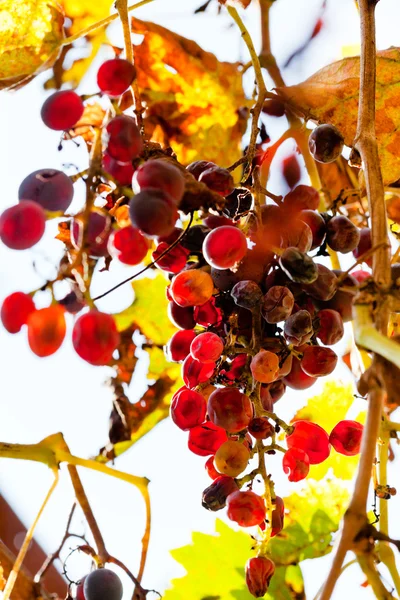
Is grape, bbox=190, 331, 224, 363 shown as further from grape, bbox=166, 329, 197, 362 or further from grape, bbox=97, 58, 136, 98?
grape, bbox=97, 58, 136, 98

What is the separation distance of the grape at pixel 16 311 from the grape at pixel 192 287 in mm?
114

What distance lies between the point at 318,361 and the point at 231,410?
91 mm

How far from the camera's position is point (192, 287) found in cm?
54

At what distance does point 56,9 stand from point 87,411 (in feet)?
1.88

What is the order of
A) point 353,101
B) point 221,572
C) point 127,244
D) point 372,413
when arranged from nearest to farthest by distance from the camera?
point 372,413, point 127,244, point 353,101, point 221,572

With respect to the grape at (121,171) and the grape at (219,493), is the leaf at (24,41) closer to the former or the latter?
the grape at (121,171)

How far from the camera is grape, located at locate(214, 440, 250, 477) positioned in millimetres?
534

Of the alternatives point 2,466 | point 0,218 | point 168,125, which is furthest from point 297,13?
point 2,466

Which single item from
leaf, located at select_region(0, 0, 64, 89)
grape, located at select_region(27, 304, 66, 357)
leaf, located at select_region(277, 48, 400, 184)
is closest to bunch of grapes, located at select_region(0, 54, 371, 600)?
grape, located at select_region(27, 304, 66, 357)

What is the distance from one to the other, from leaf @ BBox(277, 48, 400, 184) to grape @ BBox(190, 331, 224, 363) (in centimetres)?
30

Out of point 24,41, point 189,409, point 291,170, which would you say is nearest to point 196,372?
point 189,409

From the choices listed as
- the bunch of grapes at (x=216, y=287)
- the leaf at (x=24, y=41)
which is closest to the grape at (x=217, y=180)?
the bunch of grapes at (x=216, y=287)

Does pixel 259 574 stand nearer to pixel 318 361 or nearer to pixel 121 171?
pixel 318 361

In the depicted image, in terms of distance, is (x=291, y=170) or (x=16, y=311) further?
(x=291, y=170)
